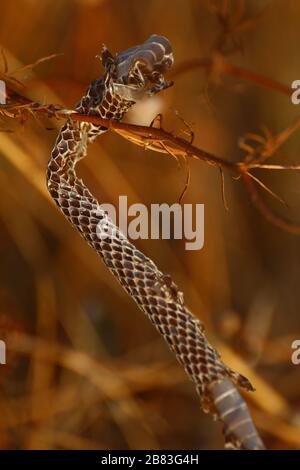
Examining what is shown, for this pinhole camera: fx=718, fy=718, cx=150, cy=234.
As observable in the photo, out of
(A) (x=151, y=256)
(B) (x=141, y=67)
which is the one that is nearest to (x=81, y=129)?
(B) (x=141, y=67)

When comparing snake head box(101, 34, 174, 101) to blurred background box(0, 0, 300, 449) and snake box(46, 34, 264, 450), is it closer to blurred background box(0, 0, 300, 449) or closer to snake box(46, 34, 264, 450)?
snake box(46, 34, 264, 450)

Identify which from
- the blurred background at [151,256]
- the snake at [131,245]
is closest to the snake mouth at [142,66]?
the snake at [131,245]

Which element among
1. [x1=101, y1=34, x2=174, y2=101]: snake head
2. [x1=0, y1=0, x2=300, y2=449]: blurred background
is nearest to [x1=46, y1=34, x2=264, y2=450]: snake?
[x1=101, y1=34, x2=174, y2=101]: snake head

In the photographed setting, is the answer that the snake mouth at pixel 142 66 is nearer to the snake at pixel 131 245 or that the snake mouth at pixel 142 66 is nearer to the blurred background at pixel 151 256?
the snake at pixel 131 245

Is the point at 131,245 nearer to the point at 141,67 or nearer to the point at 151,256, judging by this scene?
the point at 141,67

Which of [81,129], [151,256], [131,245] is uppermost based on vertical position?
[151,256]

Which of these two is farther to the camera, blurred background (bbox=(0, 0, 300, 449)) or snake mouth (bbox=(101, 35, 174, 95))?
blurred background (bbox=(0, 0, 300, 449))

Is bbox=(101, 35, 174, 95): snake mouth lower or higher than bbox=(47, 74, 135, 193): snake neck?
higher
